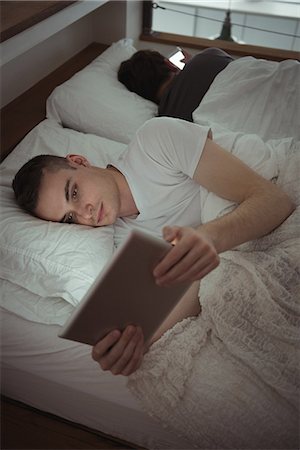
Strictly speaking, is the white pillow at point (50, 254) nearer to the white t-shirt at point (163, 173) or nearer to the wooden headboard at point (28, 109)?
the white t-shirt at point (163, 173)

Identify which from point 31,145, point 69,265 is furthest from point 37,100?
point 69,265

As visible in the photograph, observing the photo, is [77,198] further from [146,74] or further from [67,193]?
[146,74]

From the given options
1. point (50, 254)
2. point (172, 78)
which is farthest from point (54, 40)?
point (50, 254)

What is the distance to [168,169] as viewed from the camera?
1.20 m

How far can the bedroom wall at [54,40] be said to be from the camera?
1222 mm

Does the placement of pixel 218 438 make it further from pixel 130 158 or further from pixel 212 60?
pixel 212 60

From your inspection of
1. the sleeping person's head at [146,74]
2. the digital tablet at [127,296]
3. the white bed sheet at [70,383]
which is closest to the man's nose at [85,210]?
the white bed sheet at [70,383]

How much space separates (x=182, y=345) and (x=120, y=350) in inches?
6.6

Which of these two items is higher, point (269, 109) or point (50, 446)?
point (269, 109)

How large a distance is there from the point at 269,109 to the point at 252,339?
2.75ft

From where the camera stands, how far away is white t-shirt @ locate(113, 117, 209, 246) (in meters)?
1.14

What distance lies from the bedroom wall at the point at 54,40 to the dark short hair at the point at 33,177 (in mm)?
252

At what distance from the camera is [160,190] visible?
1.23 meters

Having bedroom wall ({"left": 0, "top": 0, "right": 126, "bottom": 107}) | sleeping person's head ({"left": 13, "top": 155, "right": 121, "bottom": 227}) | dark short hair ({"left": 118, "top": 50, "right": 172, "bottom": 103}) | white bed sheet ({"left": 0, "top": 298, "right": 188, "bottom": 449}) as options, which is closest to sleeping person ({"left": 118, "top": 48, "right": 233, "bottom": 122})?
dark short hair ({"left": 118, "top": 50, "right": 172, "bottom": 103})
